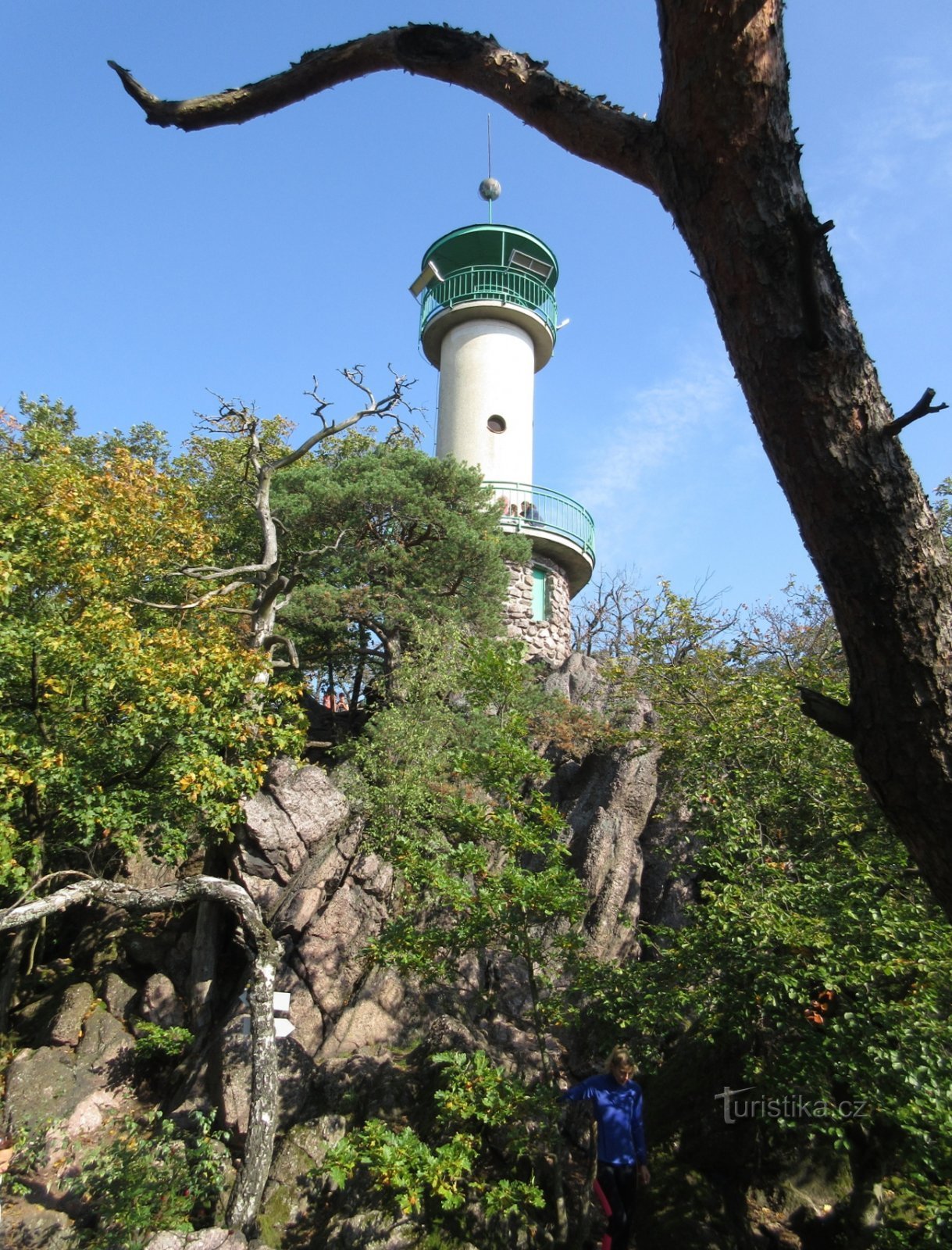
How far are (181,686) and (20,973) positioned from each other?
22.0 ft

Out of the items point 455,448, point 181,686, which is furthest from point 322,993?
point 455,448

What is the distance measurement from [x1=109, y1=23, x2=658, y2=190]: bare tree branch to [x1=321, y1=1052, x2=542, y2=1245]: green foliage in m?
A: 6.33

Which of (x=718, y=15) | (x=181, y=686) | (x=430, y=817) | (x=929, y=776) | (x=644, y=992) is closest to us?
(x=929, y=776)

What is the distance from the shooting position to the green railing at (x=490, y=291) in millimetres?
22812

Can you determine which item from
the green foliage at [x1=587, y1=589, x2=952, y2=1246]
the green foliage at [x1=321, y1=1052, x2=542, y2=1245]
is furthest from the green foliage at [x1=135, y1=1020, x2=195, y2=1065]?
the green foliage at [x1=587, y1=589, x2=952, y2=1246]

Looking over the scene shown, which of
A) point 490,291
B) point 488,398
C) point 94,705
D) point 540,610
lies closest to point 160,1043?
point 94,705

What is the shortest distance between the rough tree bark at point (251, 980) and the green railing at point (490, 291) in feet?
58.9

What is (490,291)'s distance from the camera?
2280cm

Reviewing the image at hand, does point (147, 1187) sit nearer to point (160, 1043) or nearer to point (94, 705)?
point (160, 1043)

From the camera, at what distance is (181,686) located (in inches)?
399

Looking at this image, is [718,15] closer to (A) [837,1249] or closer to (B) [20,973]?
(A) [837,1249]

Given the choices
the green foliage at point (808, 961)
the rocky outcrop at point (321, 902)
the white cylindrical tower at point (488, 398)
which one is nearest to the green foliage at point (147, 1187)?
the rocky outcrop at point (321, 902)

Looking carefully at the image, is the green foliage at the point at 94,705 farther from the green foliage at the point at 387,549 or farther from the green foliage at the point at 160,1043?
the green foliage at the point at 387,549

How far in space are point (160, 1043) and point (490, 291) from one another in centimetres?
1903
